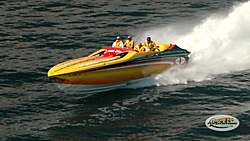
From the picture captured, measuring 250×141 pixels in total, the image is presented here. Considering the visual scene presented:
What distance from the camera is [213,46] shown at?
22.0 meters

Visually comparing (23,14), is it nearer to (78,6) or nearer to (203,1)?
(78,6)

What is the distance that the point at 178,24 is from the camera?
89.3 ft

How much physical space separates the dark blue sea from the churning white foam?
6 cm

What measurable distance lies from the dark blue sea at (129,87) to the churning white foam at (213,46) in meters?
0.06

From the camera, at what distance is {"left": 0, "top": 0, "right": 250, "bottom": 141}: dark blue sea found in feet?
46.3

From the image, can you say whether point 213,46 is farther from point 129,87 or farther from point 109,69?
point 109,69

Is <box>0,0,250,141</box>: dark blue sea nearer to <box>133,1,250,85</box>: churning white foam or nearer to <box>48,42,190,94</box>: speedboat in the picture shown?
<box>133,1,250,85</box>: churning white foam

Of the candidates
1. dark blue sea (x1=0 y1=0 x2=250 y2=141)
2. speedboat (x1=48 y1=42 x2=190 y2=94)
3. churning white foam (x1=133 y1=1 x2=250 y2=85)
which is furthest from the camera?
churning white foam (x1=133 y1=1 x2=250 y2=85)

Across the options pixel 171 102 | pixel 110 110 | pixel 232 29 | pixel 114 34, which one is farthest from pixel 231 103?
pixel 114 34

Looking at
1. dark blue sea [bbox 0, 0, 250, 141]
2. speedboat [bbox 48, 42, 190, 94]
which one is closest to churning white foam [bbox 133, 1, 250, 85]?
dark blue sea [bbox 0, 0, 250, 141]

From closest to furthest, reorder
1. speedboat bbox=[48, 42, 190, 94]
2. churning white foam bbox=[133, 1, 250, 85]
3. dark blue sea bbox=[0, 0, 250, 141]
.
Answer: dark blue sea bbox=[0, 0, 250, 141], speedboat bbox=[48, 42, 190, 94], churning white foam bbox=[133, 1, 250, 85]

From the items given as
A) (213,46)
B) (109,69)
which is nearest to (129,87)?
(109,69)

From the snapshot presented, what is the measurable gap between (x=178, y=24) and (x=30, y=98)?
14353mm

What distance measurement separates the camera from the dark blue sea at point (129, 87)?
14125 millimetres
